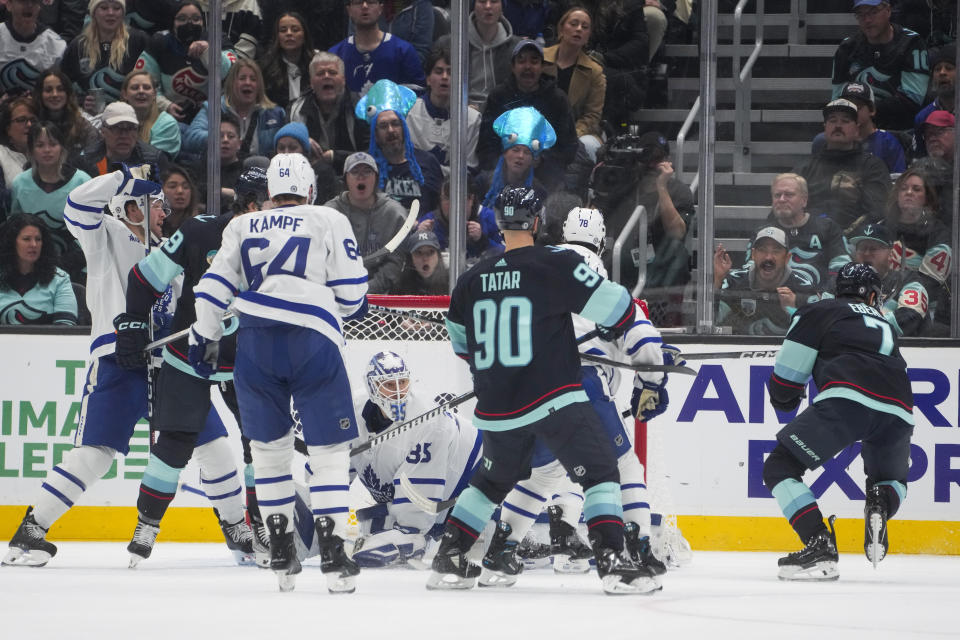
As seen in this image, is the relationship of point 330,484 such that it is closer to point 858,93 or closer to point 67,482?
point 67,482

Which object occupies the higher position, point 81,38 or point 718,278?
point 81,38

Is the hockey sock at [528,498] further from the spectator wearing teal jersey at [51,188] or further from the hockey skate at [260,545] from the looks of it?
the spectator wearing teal jersey at [51,188]

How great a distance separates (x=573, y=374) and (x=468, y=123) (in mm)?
2219

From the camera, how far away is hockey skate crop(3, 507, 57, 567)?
15.4 ft

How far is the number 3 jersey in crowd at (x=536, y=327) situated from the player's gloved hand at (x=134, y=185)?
5.13ft

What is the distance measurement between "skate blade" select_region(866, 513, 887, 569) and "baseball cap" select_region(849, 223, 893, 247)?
1.48 metres

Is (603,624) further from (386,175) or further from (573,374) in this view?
(386,175)

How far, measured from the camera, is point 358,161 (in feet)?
19.7

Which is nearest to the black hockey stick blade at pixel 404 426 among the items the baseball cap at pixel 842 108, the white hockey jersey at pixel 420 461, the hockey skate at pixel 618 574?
the white hockey jersey at pixel 420 461

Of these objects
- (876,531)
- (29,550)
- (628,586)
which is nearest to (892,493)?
(876,531)

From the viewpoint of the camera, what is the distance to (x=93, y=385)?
490 centimetres

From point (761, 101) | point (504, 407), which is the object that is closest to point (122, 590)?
point (504, 407)

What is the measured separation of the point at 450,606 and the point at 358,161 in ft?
9.11

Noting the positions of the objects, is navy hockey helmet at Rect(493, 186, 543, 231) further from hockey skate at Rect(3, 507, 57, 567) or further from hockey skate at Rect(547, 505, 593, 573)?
hockey skate at Rect(3, 507, 57, 567)
